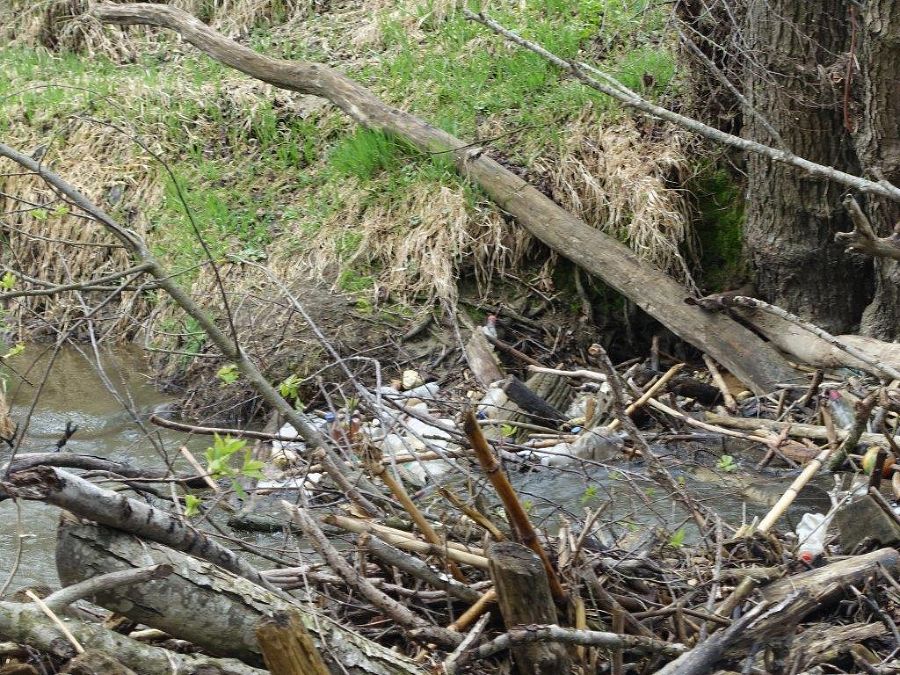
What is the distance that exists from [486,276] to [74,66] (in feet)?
16.7

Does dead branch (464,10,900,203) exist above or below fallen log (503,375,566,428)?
above

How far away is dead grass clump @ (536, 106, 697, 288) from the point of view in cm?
578

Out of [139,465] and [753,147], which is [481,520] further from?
[139,465]

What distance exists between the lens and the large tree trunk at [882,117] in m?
4.44

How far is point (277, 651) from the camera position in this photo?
1.96m

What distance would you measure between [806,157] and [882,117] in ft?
1.92

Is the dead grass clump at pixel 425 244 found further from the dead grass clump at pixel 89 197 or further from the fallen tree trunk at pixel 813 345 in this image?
the dead grass clump at pixel 89 197

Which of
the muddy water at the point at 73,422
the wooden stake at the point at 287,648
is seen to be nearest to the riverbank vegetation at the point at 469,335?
the wooden stake at the point at 287,648

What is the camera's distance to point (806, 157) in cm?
525

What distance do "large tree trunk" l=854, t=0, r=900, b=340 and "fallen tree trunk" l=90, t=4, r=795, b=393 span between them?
0.67 m

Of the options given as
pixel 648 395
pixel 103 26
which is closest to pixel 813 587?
pixel 648 395

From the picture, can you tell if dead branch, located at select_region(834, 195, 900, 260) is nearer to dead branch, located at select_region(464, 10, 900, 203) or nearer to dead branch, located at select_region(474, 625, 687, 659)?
dead branch, located at select_region(464, 10, 900, 203)

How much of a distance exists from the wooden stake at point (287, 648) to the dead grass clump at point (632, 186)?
4093 mm

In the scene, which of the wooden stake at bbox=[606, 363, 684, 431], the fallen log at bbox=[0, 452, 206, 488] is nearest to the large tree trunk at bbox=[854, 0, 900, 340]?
the wooden stake at bbox=[606, 363, 684, 431]
